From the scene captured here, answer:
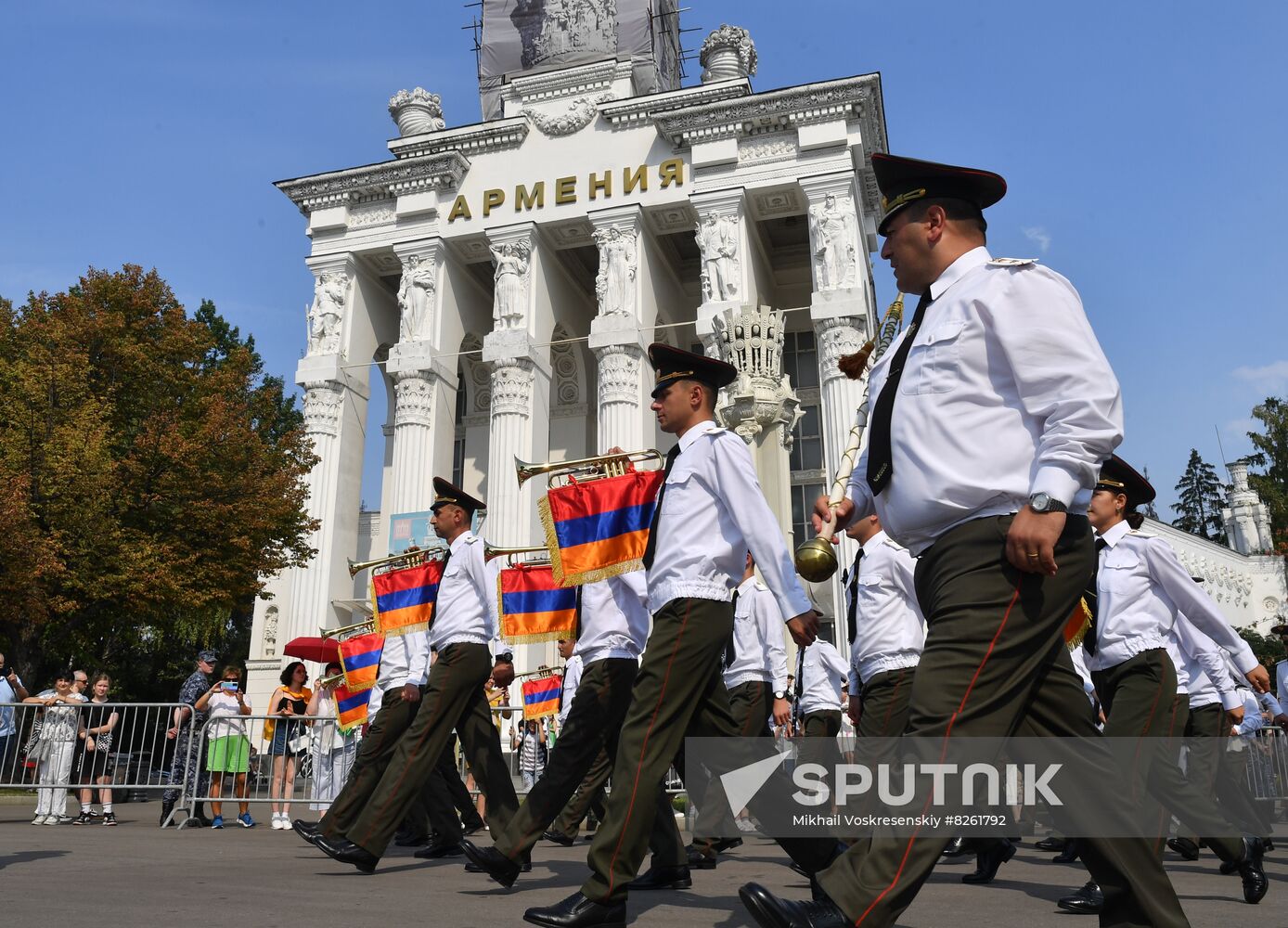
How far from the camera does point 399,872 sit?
6.45 metres

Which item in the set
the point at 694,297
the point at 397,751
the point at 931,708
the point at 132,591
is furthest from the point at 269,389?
the point at 931,708

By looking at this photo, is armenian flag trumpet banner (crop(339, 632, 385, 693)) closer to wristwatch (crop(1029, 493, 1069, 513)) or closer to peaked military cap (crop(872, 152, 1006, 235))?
peaked military cap (crop(872, 152, 1006, 235))

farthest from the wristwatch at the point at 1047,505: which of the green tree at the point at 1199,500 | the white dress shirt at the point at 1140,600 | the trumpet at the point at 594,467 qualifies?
the green tree at the point at 1199,500

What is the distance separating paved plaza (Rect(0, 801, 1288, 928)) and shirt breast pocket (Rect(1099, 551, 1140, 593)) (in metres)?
1.61

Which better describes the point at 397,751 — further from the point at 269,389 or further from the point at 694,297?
the point at 694,297

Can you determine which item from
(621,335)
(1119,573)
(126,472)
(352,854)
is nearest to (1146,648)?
(1119,573)

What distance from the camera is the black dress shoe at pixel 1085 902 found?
4988 millimetres

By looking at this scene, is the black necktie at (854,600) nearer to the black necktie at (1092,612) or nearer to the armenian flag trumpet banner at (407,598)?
the black necktie at (1092,612)

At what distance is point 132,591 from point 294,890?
18761 mm

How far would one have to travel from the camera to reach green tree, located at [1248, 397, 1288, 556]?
133ft

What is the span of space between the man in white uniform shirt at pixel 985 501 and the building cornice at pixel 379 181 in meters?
33.0

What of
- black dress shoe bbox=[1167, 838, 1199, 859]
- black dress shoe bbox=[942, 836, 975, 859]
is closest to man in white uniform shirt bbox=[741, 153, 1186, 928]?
black dress shoe bbox=[942, 836, 975, 859]

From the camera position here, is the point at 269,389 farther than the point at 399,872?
Yes

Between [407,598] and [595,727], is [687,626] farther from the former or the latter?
[407,598]
